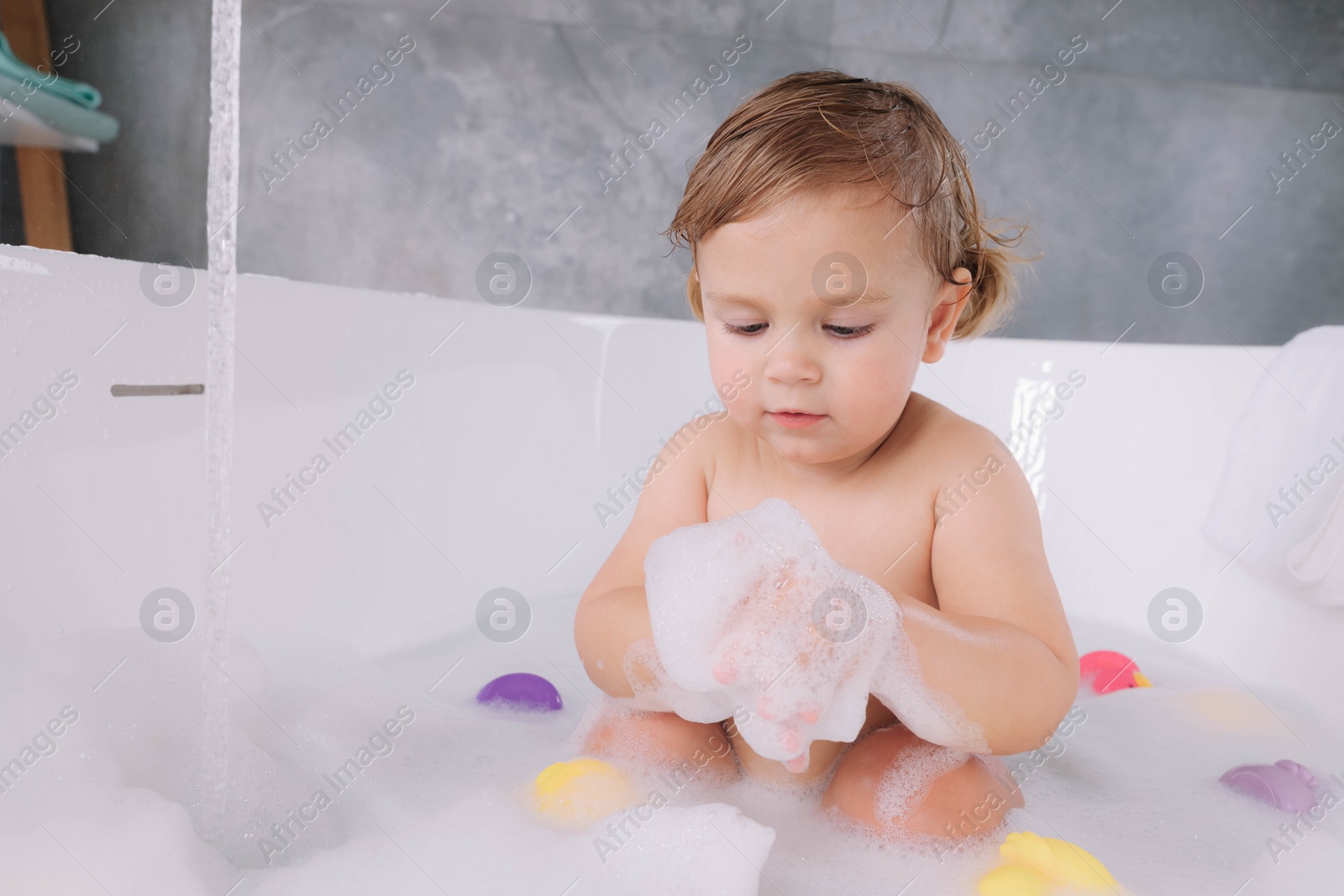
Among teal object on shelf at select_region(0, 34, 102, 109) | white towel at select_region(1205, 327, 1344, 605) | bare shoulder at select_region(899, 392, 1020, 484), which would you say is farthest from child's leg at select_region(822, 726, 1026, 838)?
teal object on shelf at select_region(0, 34, 102, 109)

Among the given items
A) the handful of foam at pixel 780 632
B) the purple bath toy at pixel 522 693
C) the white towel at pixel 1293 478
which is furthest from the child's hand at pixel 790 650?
the white towel at pixel 1293 478

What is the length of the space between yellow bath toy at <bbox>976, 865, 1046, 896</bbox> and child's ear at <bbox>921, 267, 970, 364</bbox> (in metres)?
0.40

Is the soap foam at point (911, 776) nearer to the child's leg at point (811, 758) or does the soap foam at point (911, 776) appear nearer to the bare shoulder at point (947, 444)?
the child's leg at point (811, 758)

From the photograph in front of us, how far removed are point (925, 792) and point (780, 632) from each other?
249mm

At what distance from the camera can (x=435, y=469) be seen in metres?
1.31

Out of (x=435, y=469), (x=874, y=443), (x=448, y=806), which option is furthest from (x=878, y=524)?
(x=435, y=469)

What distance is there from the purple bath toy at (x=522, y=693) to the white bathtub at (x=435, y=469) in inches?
3.3

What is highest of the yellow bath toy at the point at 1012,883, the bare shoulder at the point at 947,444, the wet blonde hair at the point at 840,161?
the wet blonde hair at the point at 840,161

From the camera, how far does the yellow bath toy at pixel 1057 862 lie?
722 mm

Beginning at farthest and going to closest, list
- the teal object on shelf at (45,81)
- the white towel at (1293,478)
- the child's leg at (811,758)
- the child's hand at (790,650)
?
1. the teal object on shelf at (45,81)
2. the white towel at (1293,478)
3. the child's leg at (811,758)
4. the child's hand at (790,650)

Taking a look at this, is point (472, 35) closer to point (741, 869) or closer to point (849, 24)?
point (849, 24)

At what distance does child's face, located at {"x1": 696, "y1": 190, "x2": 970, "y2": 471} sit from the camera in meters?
0.75

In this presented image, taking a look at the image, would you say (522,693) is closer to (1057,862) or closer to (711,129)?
(1057,862)

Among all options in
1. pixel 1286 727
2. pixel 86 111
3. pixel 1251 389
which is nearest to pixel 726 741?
pixel 1286 727
